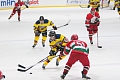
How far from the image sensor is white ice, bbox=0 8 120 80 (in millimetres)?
5578

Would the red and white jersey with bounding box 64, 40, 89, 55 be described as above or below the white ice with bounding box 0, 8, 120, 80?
above

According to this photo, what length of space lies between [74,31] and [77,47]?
551 cm

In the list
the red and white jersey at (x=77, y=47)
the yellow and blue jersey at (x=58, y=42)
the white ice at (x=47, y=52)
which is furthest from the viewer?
the yellow and blue jersey at (x=58, y=42)

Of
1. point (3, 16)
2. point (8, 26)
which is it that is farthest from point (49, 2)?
point (8, 26)

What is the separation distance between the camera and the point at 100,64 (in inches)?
248

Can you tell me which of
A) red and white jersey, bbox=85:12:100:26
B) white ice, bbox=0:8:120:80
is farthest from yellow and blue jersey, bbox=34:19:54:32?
red and white jersey, bbox=85:12:100:26

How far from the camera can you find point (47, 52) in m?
7.52

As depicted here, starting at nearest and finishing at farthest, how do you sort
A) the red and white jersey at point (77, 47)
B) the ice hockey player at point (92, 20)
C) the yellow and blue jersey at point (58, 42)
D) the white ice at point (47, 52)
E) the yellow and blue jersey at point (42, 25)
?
the red and white jersey at point (77, 47) < the white ice at point (47, 52) < the yellow and blue jersey at point (58, 42) < the yellow and blue jersey at point (42, 25) < the ice hockey player at point (92, 20)

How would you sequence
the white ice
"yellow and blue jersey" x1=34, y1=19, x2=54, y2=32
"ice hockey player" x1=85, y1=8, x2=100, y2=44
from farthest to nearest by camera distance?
"ice hockey player" x1=85, y1=8, x2=100, y2=44, "yellow and blue jersey" x1=34, y1=19, x2=54, y2=32, the white ice

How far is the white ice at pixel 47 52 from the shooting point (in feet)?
18.3

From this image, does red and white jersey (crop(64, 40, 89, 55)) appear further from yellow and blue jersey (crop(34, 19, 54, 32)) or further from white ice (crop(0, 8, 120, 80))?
yellow and blue jersey (crop(34, 19, 54, 32))

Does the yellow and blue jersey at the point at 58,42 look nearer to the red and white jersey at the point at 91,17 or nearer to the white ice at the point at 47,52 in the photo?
the white ice at the point at 47,52

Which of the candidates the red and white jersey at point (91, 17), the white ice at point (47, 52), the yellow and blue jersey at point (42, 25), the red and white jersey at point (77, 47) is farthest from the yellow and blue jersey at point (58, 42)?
the red and white jersey at point (91, 17)

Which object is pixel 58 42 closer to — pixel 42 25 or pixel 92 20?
pixel 42 25
